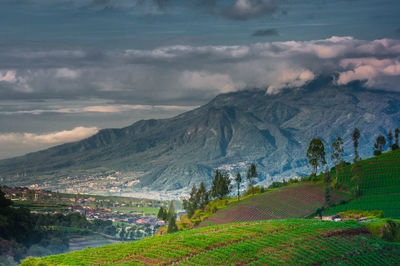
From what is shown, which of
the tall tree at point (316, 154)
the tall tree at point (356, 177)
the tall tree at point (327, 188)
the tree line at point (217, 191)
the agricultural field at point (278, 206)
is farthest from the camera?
the tree line at point (217, 191)

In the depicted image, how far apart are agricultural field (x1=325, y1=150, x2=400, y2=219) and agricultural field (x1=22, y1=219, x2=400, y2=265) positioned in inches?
1783

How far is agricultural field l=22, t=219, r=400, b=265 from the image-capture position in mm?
60281

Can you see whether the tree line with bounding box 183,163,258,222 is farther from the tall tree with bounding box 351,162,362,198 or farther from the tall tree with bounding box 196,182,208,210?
the tall tree with bounding box 351,162,362,198

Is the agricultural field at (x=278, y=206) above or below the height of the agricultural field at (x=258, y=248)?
below

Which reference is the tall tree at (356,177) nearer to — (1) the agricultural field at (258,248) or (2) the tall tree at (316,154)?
(2) the tall tree at (316,154)

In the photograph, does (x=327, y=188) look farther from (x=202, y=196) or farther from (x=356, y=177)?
(x=202, y=196)

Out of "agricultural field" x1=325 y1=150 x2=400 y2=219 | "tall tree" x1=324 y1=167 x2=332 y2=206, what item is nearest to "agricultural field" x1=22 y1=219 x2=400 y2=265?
"agricultural field" x1=325 y1=150 x2=400 y2=219

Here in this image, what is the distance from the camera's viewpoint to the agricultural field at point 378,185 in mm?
130250

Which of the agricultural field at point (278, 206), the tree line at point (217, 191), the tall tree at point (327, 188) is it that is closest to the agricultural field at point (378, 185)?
the tall tree at point (327, 188)

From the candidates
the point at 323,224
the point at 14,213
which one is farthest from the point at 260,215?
the point at 14,213

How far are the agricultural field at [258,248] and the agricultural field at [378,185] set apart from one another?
45287mm

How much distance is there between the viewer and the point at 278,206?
5502 inches

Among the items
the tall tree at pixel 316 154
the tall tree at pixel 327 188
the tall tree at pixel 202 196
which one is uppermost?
the tall tree at pixel 316 154

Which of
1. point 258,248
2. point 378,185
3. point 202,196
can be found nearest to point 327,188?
point 378,185
